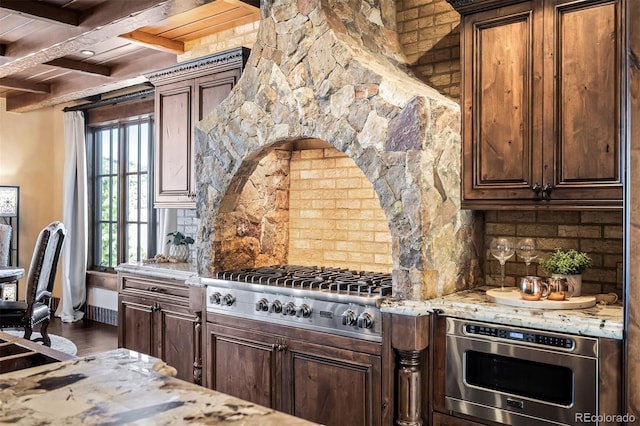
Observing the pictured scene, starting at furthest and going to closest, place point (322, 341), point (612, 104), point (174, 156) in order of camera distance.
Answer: point (174, 156), point (322, 341), point (612, 104)

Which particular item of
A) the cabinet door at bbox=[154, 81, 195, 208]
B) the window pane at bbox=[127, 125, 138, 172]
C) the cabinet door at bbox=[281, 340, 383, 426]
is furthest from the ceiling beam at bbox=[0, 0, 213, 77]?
the cabinet door at bbox=[281, 340, 383, 426]

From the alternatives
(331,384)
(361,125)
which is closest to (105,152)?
(361,125)

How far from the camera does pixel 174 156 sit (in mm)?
4535

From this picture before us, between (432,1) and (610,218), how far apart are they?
1.65 m

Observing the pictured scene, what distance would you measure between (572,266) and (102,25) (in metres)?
3.38

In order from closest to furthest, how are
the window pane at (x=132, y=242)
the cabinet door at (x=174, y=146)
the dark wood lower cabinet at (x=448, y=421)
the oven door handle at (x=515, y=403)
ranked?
the oven door handle at (x=515, y=403), the dark wood lower cabinet at (x=448, y=421), the cabinet door at (x=174, y=146), the window pane at (x=132, y=242)

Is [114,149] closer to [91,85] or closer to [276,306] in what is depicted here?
[91,85]

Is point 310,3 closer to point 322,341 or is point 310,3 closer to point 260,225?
point 260,225

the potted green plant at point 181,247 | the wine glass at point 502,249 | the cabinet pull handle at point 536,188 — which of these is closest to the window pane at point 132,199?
the potted green plant at point 181,247

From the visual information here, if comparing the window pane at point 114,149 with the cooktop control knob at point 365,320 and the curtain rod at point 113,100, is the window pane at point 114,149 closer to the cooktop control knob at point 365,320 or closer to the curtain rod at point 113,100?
the curtain rod at point 113,100

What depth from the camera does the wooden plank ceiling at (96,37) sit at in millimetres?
3883

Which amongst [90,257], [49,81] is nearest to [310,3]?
[49,81]

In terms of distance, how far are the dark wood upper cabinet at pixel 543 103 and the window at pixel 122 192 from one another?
13.7ft

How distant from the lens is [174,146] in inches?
179
